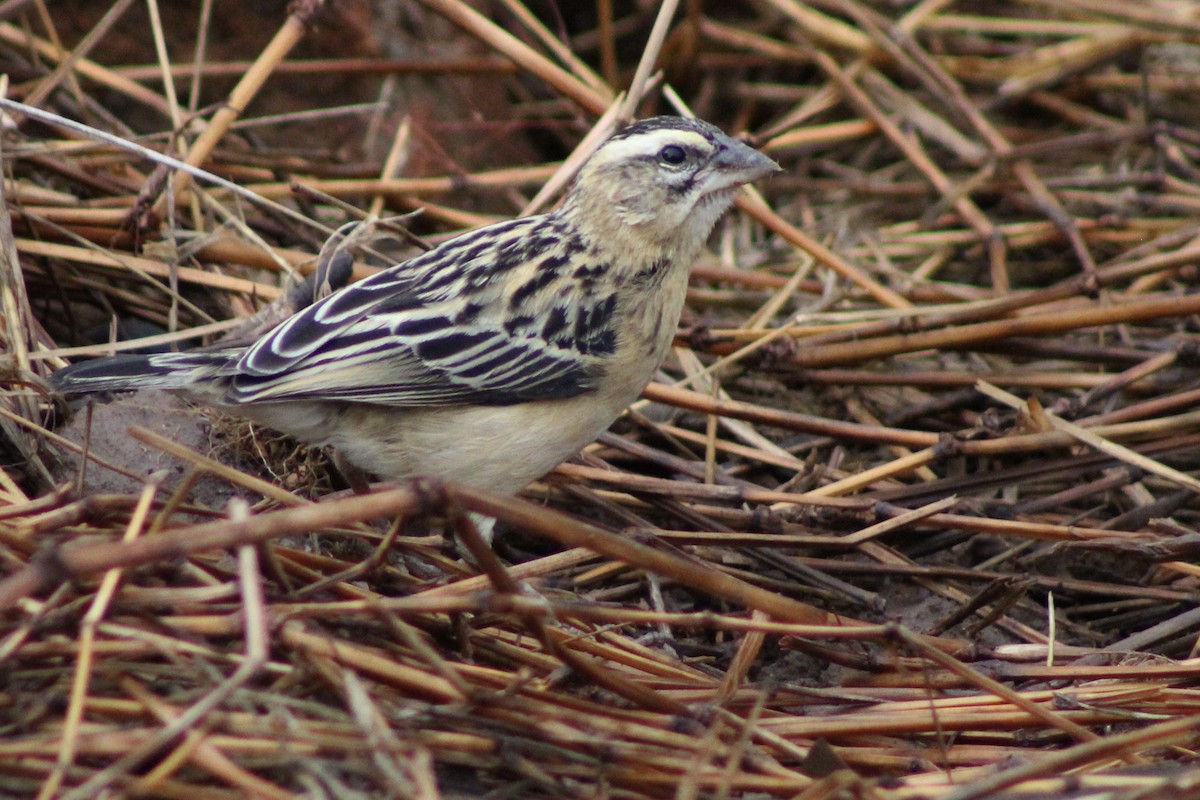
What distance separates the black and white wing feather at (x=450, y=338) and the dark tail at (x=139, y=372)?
0.14 meters

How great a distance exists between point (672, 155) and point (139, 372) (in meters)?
2.04

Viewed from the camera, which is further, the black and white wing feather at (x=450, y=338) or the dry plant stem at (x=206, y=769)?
the black and white wing feather at (x=450, y=338)

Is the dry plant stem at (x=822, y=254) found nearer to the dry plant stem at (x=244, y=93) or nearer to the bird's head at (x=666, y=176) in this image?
the bird's head at (x=666, y=176)

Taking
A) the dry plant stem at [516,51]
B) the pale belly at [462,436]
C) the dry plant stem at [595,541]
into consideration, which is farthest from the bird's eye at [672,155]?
the dry plant stem at [595,541]

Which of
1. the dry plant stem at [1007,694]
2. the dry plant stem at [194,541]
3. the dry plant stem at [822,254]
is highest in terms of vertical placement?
the dry plant stem at [822,254]

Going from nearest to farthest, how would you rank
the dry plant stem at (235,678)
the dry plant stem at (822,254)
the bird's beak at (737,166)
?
1. the dry plant stem at (235,678)
2. the bird's beak at (737,166)
3. the dry plant stem at (822,254)

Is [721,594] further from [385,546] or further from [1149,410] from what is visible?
[1149,410]

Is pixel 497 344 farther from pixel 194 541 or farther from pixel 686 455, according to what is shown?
pixel 194 541

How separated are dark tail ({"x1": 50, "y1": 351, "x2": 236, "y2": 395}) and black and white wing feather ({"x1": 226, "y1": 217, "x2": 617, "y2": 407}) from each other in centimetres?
14

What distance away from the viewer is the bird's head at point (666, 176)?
4.82 m

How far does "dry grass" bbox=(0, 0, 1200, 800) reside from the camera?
3057mm

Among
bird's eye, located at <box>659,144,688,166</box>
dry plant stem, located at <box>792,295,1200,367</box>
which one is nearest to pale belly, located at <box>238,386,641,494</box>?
bird's eye, located at <box>659,144,688,166</box>

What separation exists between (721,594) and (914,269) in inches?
154

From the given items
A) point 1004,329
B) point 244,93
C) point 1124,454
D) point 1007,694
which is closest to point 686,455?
point 1004,329
